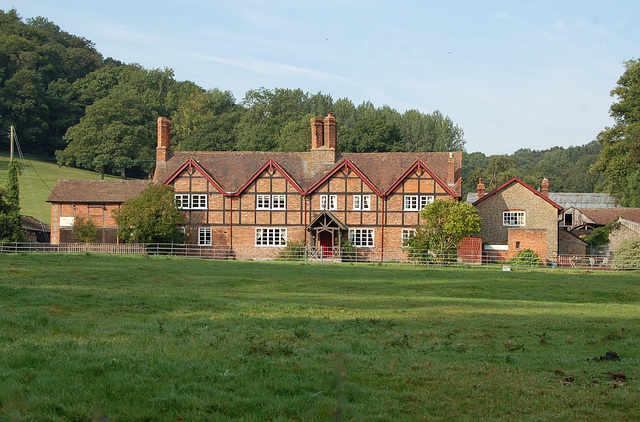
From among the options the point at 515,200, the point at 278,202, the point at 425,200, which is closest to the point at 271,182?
the point at 278,202

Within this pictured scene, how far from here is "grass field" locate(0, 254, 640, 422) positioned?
23.7 feet

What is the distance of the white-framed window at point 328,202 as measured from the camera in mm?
53406

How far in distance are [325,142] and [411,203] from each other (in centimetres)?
955

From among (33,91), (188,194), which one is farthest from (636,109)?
(33,91)

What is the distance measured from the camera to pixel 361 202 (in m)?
53.1

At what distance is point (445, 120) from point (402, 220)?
301ft

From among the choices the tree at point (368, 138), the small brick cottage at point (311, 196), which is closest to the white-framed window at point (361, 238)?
the small brick cottage at point (311, 196)

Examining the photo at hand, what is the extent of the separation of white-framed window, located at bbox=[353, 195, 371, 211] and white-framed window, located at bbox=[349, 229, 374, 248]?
1800mm

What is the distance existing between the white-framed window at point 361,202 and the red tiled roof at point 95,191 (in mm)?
18133

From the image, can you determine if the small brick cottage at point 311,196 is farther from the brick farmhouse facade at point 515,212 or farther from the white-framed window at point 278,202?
the brick farmhouse facade at point 515,212

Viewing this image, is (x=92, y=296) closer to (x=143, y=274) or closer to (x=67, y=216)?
(x=143, y=274)

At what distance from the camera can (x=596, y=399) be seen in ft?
26.1

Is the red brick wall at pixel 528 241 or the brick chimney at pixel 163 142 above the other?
the brick chimney at pixel 163 142

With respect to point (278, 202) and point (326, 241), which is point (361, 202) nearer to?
point (326, 241)
